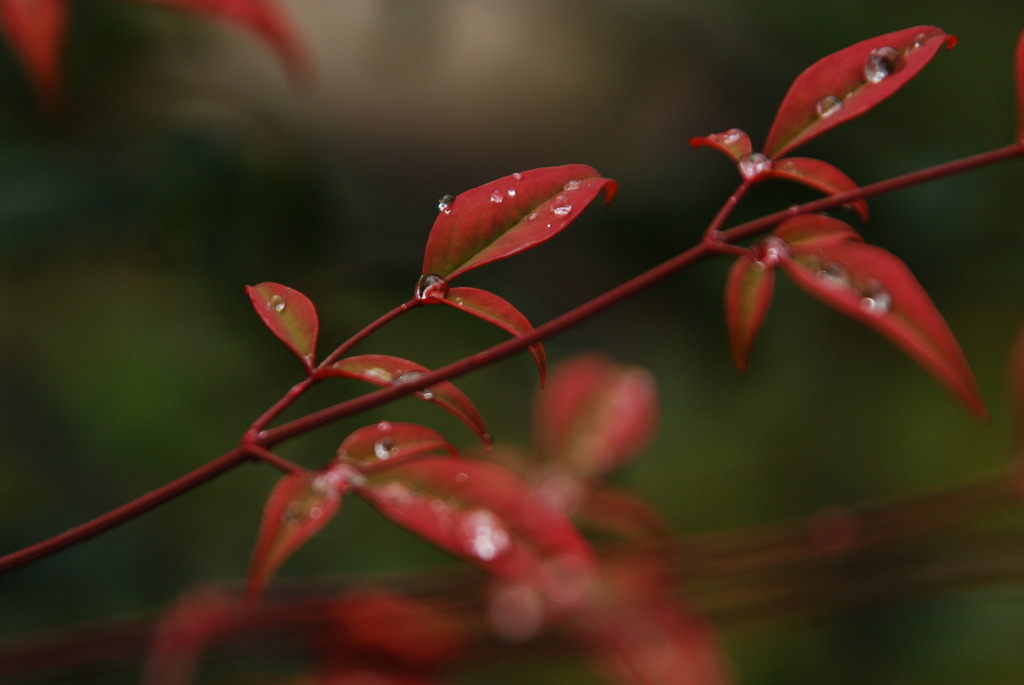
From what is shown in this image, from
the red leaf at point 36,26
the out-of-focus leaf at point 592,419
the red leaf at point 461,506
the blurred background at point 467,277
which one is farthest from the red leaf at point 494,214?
the blurred background at point 467,277

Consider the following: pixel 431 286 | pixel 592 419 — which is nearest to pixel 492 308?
pixel 431 286

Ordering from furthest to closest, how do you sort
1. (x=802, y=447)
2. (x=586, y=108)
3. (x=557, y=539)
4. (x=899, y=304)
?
(x=586, y=108) < (x=802, y=447) < (x=557, y=539) < (x=899, y=304)

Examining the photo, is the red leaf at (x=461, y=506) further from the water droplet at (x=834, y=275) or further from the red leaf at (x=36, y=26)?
the red leaf at (x=36, y=26)

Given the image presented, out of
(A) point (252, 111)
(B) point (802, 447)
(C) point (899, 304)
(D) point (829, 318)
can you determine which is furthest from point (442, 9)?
(C) point (899, 304)

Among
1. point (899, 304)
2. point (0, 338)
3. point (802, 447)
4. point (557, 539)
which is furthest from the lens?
point (802, 447)

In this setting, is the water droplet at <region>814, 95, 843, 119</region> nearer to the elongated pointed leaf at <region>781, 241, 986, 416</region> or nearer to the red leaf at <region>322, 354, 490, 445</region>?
the elongated pointed leaf at <region>781, 241, 986, 416</region>

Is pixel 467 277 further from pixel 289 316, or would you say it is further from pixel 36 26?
pixel 289 316

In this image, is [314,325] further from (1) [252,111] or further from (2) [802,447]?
(2) [802,447]
